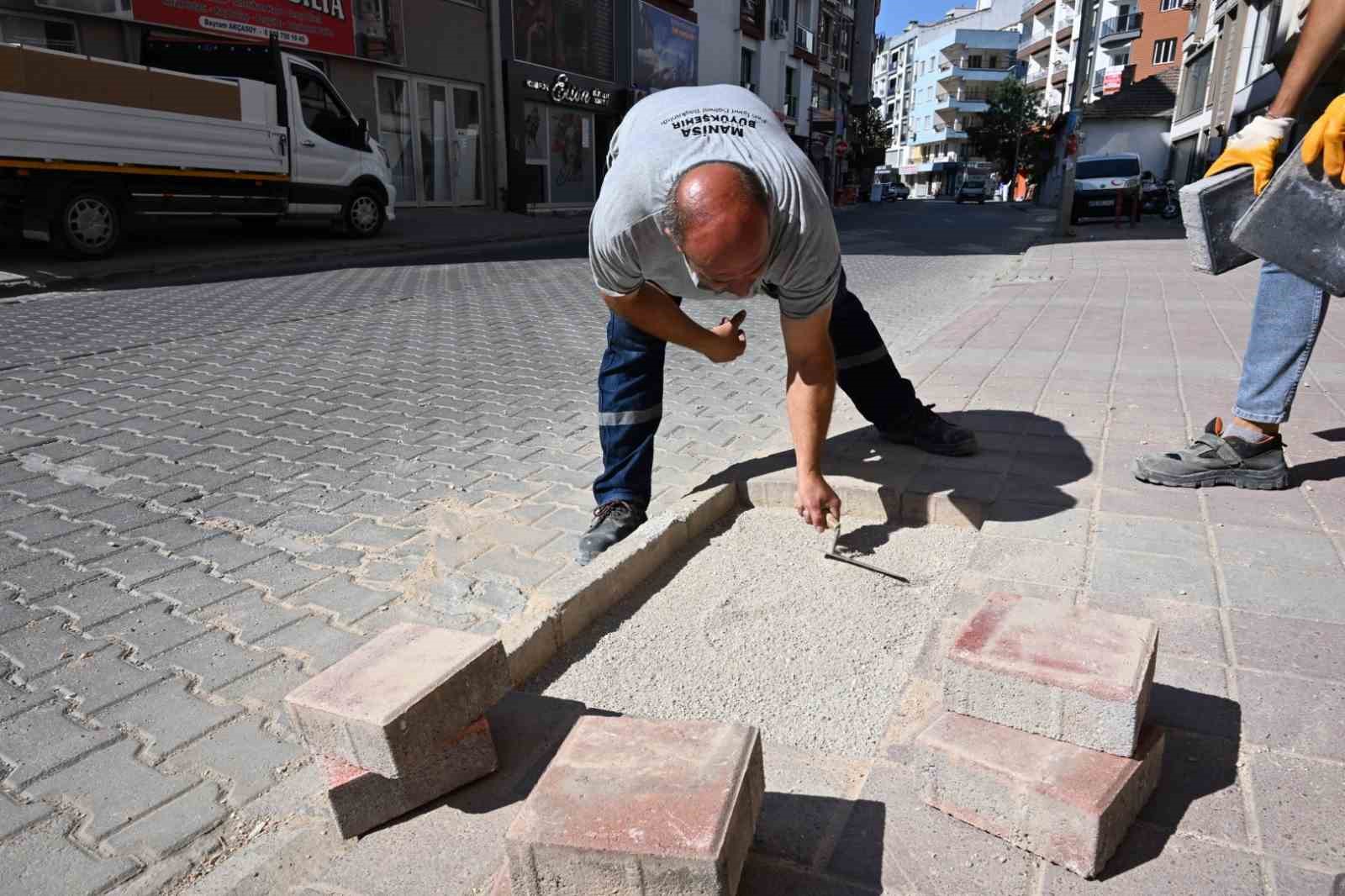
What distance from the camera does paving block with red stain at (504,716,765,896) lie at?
142 cm

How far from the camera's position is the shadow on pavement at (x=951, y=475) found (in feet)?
10.5

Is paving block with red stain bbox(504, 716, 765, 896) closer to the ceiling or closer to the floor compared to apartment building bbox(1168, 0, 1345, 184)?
closer to the floor

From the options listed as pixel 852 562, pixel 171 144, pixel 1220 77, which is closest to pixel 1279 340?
pixel 852 562

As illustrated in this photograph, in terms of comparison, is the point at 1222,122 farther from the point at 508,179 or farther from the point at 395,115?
the point at 395,115

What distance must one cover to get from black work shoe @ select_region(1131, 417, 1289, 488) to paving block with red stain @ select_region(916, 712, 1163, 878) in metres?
1.75

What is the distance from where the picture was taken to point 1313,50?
2.85 meters

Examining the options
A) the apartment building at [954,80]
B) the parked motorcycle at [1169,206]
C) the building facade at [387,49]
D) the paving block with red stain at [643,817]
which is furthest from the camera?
the apartment building at [954,80]

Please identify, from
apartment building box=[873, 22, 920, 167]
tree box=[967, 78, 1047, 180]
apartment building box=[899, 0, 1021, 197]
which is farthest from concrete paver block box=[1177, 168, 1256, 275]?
apartment building box=[873, 22, 920, 167]

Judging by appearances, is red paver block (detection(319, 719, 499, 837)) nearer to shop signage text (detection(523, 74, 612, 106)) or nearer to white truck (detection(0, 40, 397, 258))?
white truck (detection(0, 40, 397, 258))

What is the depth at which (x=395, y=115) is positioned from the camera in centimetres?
1952

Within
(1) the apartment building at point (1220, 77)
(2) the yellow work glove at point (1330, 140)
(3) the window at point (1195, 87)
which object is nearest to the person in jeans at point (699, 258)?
(2) the yellow work glove at point (1330, 140)

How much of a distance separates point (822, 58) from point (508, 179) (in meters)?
31.8

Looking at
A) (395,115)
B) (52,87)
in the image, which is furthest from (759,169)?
(395,115)

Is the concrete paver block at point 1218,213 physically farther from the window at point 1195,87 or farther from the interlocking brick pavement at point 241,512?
the window at point 1195,87
